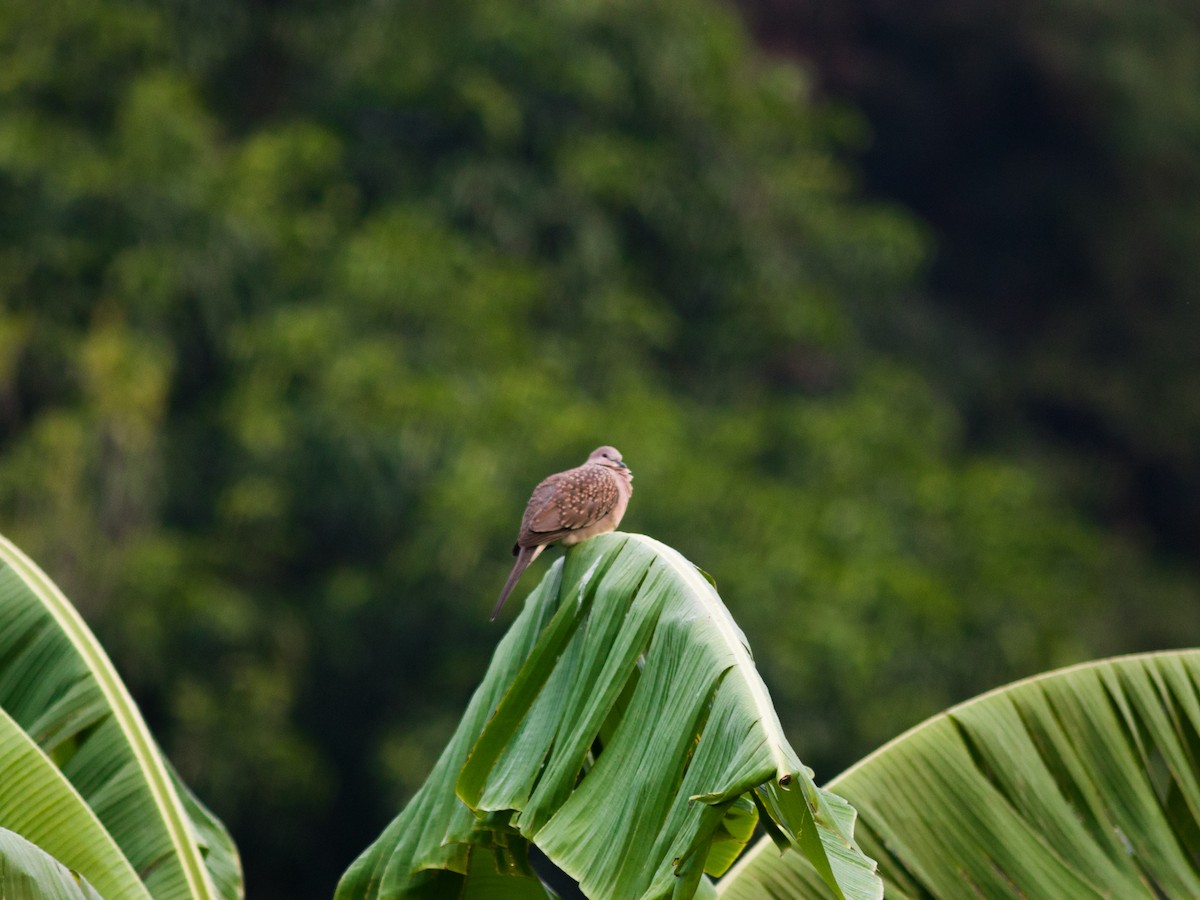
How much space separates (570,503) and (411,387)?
26.3ft

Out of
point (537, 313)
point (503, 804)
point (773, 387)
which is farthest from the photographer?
point (773, 387)

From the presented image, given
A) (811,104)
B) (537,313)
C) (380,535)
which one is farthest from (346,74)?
(811,104)

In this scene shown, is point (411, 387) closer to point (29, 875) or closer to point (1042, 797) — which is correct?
point (1042, 797)

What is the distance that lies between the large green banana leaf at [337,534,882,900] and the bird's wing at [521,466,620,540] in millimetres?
585

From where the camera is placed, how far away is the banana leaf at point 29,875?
2.83 meters

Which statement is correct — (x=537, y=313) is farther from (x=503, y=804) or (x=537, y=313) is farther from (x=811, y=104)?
(x=503, y=804)

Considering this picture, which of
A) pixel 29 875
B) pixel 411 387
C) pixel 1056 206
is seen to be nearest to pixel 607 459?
pixel 29 875

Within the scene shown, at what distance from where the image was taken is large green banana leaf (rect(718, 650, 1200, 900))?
3855mm

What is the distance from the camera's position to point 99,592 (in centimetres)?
1221

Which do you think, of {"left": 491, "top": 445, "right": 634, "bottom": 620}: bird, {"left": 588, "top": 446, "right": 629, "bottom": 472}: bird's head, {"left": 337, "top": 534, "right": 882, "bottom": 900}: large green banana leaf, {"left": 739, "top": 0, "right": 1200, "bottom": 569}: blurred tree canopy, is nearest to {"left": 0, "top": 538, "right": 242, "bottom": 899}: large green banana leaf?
{"left": 337, "top": 534, "right": 882, "bottom": 900}: large green banana leaf

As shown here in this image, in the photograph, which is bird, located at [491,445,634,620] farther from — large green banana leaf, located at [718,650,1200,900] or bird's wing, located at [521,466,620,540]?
large green banana leaf, located at [718,650,1200,900]

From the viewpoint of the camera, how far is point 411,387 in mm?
12727

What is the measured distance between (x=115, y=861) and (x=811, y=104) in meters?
19.3

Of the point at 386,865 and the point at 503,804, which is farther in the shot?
the point at 386,865
